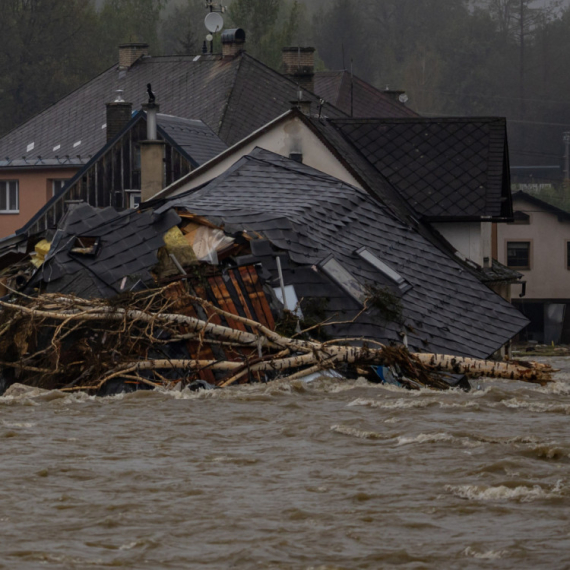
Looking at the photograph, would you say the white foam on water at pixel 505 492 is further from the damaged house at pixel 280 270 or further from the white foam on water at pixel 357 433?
the damaged house at pixel 280 270

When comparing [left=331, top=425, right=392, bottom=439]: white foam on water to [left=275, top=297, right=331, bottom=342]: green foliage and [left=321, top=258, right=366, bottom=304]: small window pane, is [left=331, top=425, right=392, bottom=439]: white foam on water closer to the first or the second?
[left=275, top=297, right=331, bottom=342]: green foliage

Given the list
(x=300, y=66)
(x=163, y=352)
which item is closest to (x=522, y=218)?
(x=300, y=66)

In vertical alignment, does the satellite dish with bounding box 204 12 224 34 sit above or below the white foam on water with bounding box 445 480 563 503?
above

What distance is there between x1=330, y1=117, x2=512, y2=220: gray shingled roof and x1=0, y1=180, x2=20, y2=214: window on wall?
64.5ft

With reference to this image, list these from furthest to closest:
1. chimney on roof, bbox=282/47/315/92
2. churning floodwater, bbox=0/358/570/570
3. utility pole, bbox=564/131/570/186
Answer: utility pole, bbox=564/131/570/186
chimney on roof, bbox=282/47/315/92
churning floodwater, bbox=0/358/570/570

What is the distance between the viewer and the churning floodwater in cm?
807

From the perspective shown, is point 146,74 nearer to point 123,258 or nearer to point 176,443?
point 123,258

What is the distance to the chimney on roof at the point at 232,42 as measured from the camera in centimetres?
4333

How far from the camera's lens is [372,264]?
59.8ft

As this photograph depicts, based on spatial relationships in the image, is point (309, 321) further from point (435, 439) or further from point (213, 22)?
point (213, 22)

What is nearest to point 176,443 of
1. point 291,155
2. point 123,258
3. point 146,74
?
point 123,258

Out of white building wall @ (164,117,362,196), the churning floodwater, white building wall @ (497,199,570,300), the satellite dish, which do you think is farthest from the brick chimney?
the churning floodwater

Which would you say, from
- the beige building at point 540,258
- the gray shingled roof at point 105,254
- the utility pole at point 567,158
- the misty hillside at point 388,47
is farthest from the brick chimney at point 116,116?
the utility pole at point 567,158

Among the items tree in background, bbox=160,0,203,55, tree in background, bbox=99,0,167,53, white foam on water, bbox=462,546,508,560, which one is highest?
tree in background, bbox=160,0,203,55
